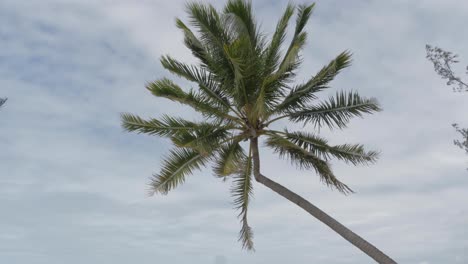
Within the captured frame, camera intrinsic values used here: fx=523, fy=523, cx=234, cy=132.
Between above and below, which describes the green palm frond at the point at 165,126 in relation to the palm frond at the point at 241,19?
below

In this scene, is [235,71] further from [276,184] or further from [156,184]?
[156,184]

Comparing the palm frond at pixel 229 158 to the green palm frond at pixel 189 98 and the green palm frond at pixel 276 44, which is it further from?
the green palm frond at pixel 276 44

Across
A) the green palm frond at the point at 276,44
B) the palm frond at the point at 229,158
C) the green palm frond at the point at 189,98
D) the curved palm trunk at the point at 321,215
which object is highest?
the green palm frond at the point at 276,44

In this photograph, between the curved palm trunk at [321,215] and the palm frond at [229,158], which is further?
the palm frond at [229,158]

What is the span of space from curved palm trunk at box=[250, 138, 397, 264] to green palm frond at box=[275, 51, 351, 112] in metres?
1.48

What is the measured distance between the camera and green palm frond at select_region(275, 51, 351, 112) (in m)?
14.4

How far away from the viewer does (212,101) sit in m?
15.8

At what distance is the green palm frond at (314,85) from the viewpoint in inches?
567

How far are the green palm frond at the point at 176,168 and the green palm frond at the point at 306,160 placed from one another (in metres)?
2.23

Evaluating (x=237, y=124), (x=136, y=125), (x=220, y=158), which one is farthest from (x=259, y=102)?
(x=136, y=125)

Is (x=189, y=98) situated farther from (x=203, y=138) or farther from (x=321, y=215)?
(x=321, y=215)

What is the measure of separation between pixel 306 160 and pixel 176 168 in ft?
13.2

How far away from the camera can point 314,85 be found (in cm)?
1516

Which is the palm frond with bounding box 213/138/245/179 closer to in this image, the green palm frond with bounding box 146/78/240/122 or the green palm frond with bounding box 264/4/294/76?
the green palm frond with bounding box 146/78/240/122
